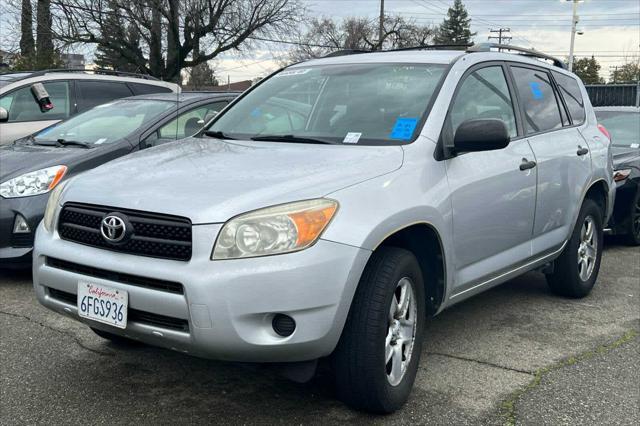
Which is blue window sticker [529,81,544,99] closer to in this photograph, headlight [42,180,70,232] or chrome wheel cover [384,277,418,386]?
chrome wheel cover [384,277,418,386]

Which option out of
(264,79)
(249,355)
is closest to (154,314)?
(249,355)

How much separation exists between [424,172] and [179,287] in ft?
4.27

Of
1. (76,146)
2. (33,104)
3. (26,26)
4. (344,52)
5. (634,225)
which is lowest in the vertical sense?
(634,225)

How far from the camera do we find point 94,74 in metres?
8.38

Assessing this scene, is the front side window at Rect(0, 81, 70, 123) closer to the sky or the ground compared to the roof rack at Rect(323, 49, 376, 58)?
closer to the ground

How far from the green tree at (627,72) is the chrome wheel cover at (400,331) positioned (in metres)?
58.6

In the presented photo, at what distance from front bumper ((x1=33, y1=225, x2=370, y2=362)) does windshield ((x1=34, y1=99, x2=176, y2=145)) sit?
3386 mm

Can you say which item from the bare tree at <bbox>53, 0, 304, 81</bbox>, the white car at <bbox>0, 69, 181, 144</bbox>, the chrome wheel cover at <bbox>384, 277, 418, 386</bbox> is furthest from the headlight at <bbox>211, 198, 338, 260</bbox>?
the bare tree at <bbox>53, 0, 304, 81</bbox>

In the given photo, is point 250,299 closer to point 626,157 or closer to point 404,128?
point 404,128

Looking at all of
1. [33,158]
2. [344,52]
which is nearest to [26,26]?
[33,158]

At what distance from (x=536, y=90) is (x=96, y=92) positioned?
18.1 feet

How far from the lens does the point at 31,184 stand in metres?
5.12

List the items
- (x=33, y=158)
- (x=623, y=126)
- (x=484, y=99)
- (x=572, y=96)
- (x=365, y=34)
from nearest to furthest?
(x=484, y=99) < (x=572, y=96) < (x=33, y=158) < (x=623, y=126) < (x=365, y=34)

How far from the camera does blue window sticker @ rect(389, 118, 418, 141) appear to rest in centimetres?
341
